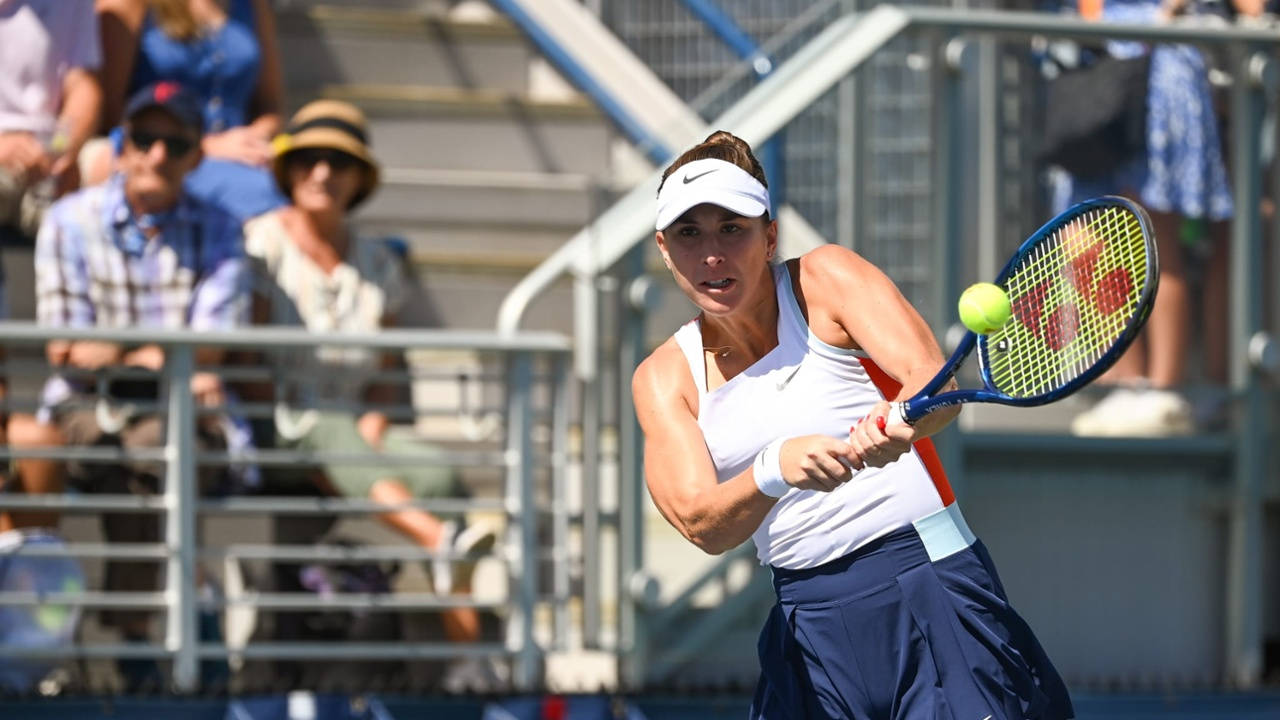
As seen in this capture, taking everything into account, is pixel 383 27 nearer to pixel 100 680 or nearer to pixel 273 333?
pixel 273 333

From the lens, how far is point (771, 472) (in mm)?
3232

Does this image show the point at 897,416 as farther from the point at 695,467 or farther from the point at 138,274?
the point at 138,274

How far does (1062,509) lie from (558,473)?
5.31 feet

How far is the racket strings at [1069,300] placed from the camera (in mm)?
3170

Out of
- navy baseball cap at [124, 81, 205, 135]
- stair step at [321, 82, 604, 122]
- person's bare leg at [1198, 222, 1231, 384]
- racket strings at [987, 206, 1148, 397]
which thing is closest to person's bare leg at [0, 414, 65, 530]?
navy baseball cap at [124, 81, 205, 135]

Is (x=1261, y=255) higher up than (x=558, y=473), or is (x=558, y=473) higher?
(x=1261, y=255)

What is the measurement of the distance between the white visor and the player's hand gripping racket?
442 millimetres

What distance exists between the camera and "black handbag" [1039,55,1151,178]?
Result: 5.89 m

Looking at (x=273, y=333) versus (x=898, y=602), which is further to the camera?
(x=273, y=333)

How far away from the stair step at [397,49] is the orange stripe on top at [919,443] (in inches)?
171

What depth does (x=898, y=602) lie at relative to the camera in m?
3.43

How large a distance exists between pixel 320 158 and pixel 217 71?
747mm

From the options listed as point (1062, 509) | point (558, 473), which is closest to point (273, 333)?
point (558, 473)

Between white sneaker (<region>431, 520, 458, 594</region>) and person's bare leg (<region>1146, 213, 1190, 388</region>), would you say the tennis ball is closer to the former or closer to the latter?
white sneaker (<region>431, 520, 458, 594</region>)
